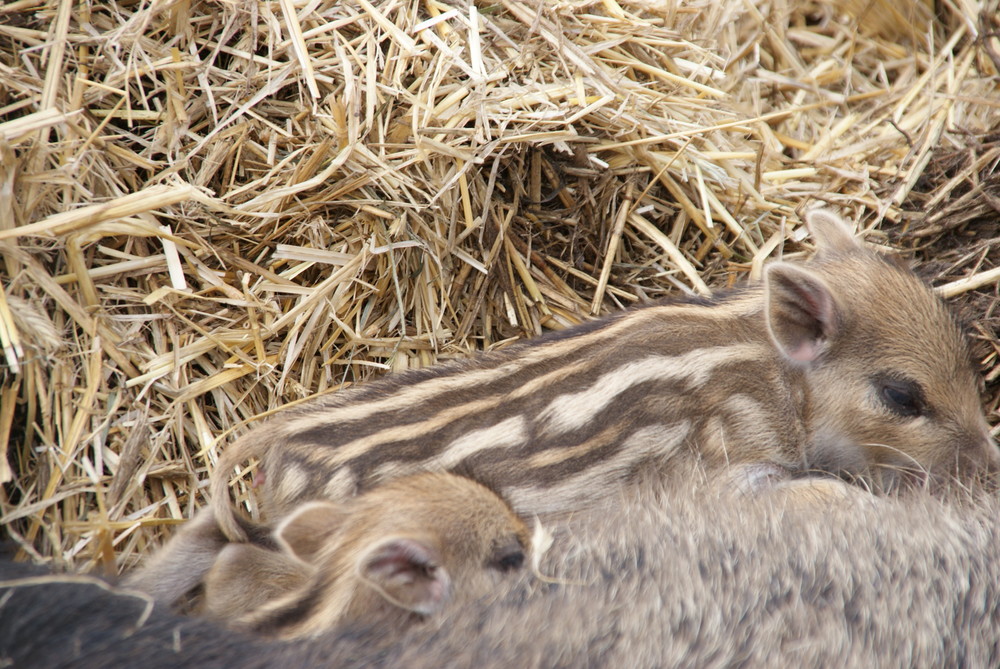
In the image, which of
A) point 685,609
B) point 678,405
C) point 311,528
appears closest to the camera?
point 685,609

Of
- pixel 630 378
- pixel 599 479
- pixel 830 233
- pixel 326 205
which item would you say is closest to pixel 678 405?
pixel 630 378

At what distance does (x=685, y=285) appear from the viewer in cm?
348

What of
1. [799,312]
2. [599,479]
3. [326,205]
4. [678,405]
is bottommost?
[599,479]

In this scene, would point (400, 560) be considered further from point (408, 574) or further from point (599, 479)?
point (599, 479)

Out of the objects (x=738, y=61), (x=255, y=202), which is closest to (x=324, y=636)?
(x=255, y=202)

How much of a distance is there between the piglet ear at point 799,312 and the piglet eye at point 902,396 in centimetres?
20

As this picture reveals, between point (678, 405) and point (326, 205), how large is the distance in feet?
4.01

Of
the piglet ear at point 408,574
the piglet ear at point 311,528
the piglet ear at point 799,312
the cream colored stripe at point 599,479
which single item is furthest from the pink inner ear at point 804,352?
the piglet ear at point 311,528

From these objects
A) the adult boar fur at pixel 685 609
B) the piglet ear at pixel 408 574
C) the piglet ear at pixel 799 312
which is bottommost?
the piglet ear at pixel 408 574

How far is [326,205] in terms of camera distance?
9.99 feet

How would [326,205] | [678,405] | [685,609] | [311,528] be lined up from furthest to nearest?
1. [326,205]
2. [678,405]
3. [311,528]
4. [685,609]

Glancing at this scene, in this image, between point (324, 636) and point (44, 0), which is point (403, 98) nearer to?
point (44, 0)

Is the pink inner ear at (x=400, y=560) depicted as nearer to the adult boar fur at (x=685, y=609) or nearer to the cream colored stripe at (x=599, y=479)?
the adult boar fur at (x=685, y=609)

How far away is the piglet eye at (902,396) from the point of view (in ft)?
9.15
